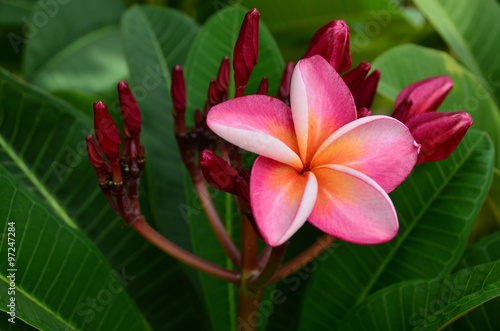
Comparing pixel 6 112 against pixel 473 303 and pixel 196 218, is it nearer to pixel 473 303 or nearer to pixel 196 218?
pixel 196 218

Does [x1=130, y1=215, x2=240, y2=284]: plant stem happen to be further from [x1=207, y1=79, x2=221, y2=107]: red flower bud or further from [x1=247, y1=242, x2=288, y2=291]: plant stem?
[x1=207, y1=79, x2=221, y2=107]: red flower bud

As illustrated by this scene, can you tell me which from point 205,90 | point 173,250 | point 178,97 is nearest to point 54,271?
point 173,250

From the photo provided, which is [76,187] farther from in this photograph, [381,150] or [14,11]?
[14,11]

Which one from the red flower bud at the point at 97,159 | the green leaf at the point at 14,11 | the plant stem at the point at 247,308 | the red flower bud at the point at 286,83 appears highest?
the green leaf at the point at 14,11

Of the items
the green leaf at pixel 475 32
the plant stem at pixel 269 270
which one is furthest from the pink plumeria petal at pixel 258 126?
the green leaf at pixel 475 32

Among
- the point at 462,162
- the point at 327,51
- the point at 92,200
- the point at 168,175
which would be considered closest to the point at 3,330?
the point at 92,200

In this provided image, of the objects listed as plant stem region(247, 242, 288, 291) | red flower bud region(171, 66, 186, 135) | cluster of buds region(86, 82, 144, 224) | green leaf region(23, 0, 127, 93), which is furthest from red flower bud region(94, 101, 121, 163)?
green leaf region(23, 0, 127, 93)

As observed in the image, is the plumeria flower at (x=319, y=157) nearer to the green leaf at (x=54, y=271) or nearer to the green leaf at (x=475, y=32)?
the green leaf at (x=54, y=271)

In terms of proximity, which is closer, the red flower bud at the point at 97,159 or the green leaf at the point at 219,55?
the red flower bud at the point at 97,159
